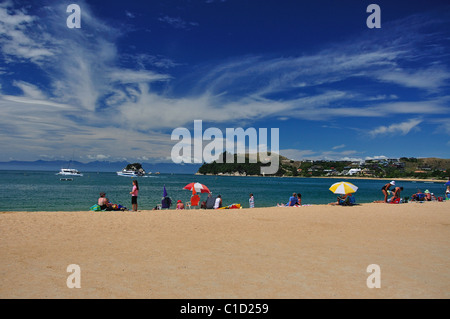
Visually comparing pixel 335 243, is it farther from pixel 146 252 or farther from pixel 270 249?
pixel 146 252

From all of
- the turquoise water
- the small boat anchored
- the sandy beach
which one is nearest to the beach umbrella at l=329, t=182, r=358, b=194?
the sandy beach

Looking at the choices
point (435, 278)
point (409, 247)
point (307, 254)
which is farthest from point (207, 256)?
point (409, 247)

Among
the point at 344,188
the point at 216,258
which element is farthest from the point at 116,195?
the point at 216,258

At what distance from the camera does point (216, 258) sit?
801 centimetres

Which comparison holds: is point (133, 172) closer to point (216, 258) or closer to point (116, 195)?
→ point (116, 195)

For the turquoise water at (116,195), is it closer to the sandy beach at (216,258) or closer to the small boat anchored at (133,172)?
the sandy beach at (216,258)

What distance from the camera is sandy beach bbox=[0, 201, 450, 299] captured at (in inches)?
227

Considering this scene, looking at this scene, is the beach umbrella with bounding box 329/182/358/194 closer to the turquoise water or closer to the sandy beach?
the sandy beach

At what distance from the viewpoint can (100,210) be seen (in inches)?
707

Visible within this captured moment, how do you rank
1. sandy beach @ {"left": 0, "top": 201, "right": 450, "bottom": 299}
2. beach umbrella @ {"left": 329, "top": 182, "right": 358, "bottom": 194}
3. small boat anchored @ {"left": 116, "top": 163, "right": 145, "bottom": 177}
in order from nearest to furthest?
sandy beach @ {"left": 0, "top": 201, "right": 450, "bottom": 299}
beach umbrella @ {"left": 329, "top": 182, "right": 358, "bottom": 194}
small boat anchored @ {"left": 116, "top": 163, "right": 145, "bottom": 177}

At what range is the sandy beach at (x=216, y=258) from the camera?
5770mm

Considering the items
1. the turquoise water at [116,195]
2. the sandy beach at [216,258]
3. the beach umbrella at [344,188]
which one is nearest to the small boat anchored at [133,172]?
the turquoise water at [116,195]
